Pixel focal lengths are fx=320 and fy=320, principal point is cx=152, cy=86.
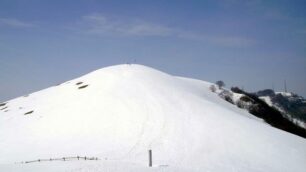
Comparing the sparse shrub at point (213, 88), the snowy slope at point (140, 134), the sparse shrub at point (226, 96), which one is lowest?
the snowy slope at point (140, 134)

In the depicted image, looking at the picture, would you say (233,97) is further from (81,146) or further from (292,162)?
(81,146)

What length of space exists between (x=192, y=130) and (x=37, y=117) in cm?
2481

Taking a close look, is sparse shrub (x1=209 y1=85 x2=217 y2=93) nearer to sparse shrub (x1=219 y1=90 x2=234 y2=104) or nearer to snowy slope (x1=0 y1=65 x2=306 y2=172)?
sparse shrub (x1=219 y1=90 x2=234 y2=104)

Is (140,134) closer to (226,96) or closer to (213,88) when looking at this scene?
(226,96)

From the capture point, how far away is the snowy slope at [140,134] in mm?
29938

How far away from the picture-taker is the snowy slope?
29938mm

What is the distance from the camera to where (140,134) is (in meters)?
37.7

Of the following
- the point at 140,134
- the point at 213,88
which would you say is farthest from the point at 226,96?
the point at 140,134

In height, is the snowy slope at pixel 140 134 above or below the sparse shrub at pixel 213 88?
below

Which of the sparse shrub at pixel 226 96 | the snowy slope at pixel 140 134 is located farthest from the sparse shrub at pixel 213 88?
the snowy slope at pixel 140 134

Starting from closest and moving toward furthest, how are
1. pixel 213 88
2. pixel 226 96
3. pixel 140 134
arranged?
pixel 140 134 → pixel 226 96 → pixel 213 88

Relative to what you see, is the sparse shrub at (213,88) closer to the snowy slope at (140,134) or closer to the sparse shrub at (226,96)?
the sparse shrub at (226,96)

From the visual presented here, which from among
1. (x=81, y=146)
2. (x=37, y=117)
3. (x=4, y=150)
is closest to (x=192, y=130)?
(x=81, y=146)

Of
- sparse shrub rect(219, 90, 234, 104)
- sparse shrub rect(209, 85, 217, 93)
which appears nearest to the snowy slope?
sparse shrub rect(219, 90, 234, 104)
